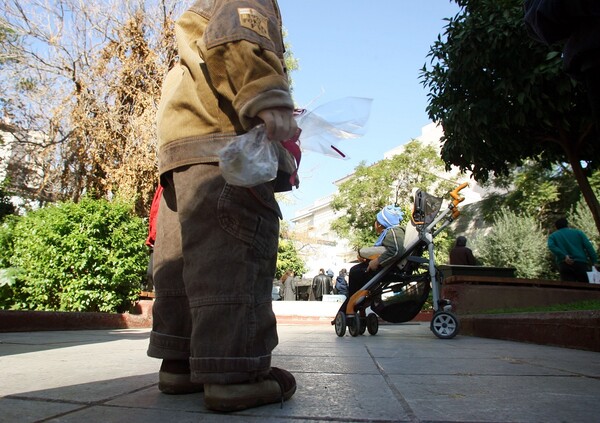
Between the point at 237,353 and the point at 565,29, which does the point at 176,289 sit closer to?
the point at 237,353

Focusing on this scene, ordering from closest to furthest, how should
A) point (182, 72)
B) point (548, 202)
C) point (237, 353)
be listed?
point (237, 353), point (182, 72), point (548, 202)

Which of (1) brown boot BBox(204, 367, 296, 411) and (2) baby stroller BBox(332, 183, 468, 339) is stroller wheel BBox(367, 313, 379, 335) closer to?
(2) baby stroller BBox(332, 183, 468, 339)

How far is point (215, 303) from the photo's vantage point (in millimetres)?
1646

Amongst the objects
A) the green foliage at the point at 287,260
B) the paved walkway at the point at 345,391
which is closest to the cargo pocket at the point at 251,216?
the paved walkway at the point at 345,391

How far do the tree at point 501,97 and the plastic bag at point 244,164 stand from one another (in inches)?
226

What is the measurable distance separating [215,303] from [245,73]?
0.81 m

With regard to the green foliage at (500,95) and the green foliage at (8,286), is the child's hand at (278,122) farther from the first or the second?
the green foliage at (8,286)

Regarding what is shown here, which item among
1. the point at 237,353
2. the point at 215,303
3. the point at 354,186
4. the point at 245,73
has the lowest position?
the point at 237,353

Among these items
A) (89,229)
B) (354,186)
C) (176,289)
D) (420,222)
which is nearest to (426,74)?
(420,222)

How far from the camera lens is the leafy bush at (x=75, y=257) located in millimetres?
6523

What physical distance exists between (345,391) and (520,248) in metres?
22.1

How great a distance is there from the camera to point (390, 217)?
6461 millimetres

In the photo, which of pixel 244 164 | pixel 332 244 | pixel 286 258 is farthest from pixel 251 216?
pixel 332 244

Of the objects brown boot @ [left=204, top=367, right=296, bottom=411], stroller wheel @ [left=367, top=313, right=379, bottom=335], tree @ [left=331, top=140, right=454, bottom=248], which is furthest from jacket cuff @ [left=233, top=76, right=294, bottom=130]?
tree @ [left=331, top=140, right=454, bottom=248]
